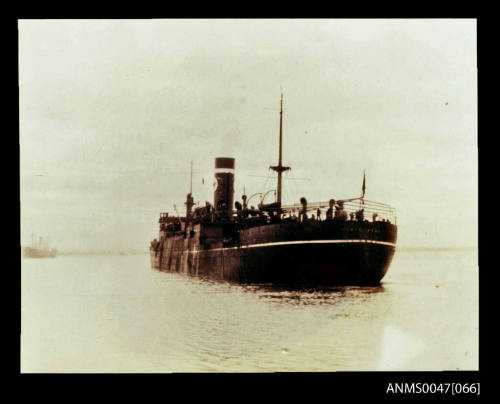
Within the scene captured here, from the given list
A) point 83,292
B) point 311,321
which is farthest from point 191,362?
point 83,292

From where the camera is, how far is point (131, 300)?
25.4 meters

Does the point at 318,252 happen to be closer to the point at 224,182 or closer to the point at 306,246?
the point at 306,246

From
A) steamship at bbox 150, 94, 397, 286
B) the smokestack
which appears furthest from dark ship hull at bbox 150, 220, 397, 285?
the smokestack

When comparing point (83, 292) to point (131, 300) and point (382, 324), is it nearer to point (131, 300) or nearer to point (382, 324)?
point (131, 300)

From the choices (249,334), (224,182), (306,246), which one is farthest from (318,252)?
(224,182)

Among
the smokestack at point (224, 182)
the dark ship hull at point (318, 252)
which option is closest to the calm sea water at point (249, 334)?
the dark ship hull at point (318, 252)

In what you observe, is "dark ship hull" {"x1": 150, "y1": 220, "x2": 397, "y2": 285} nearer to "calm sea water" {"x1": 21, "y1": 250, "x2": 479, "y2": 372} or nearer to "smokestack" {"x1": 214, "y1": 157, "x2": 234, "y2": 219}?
"calm sea water" {"x1": 21, "y1": 250, "x2": 479, "y2": 372}

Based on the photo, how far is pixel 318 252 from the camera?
26.5m

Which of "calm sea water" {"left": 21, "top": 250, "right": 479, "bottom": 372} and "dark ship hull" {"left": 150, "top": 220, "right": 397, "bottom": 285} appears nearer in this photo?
"calm sea water" {"left": 21, "top": 250, "right": 479, "bottom": 372}

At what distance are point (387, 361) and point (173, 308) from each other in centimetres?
1042

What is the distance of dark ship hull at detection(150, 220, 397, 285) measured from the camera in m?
26.5

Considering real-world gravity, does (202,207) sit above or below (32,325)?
above

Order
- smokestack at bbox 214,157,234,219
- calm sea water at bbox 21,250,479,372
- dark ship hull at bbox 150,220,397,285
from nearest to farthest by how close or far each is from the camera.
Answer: calm sea water at bbox 21,250,479,372
dark ship hull at bbox 150,220,397,285
smokestack at bbox 214,157,234,219

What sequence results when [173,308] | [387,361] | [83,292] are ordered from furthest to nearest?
[83,292]
[173,308]
[387,361]
